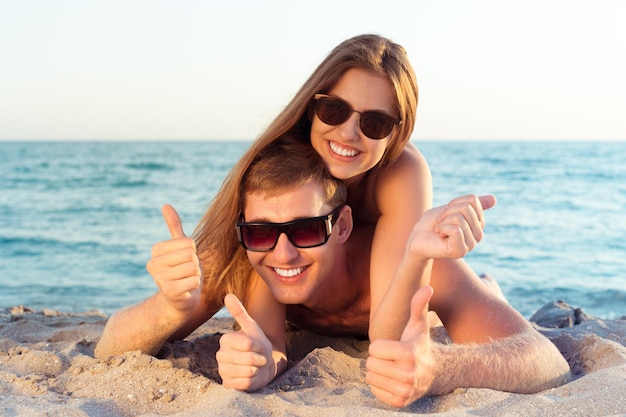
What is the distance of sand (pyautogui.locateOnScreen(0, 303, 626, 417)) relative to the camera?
2.67m

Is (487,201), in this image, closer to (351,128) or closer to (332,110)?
(351,128)

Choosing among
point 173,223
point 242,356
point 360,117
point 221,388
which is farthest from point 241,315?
point 360,117

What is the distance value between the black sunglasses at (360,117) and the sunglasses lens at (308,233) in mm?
580

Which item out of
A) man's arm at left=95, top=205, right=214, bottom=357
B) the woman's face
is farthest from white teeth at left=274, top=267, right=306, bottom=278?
the woman's face

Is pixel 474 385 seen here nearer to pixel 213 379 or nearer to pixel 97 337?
pixel 213 379

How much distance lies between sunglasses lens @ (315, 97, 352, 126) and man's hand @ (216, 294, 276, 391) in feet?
4.13

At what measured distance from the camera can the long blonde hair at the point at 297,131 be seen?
145 inches

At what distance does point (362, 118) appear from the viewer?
143 inches

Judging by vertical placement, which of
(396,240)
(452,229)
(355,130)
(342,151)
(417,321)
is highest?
(355,130)

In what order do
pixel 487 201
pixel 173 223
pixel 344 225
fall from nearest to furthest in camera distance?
pixel 487 201 < pixel 173 223 < pixel 344 225

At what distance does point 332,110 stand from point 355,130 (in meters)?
0.18

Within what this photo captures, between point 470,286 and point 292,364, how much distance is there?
1102 mm

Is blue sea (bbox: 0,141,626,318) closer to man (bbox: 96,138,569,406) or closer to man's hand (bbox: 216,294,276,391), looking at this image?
man (bbox: 96,138,569,406)

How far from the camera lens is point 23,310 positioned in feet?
19.4
